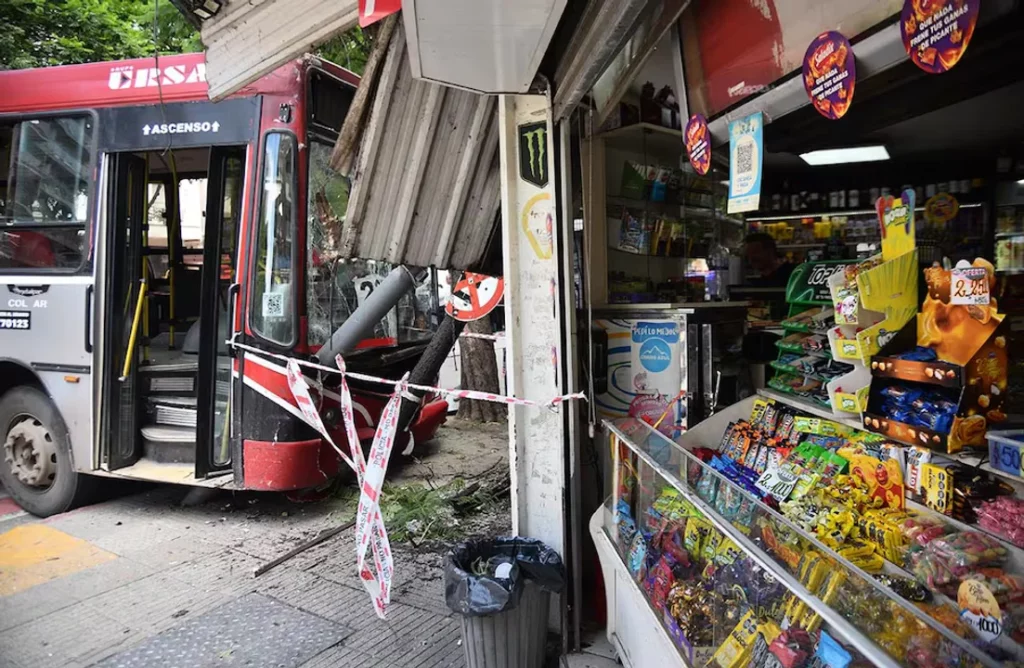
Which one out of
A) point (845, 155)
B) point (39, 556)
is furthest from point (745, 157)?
point (39, 556)

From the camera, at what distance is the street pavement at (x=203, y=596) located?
3.44 m

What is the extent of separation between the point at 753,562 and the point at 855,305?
115 centimetres

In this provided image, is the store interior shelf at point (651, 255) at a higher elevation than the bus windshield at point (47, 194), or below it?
below

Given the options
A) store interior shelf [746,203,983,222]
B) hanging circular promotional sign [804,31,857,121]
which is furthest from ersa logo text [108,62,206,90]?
store interior shelf [746,203,983,222]

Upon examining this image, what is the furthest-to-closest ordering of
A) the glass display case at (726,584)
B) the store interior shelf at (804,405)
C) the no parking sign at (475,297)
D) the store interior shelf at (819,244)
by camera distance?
the store interior shelf at (819,244) < the no parking sign at (475,297) < the store interior shelf at (804,405) < the glass display case at (726,584)

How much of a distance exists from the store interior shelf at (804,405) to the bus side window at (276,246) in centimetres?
320

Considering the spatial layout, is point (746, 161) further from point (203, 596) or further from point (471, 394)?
point (203, 596)

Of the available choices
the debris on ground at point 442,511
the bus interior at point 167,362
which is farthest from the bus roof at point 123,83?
the debris on ground at point 442,511

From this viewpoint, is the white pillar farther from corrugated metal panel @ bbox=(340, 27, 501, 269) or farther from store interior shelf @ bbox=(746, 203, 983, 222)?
store interior shelf @ bbox=(746, 203, 983, 222)

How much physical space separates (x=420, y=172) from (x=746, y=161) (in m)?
2.04

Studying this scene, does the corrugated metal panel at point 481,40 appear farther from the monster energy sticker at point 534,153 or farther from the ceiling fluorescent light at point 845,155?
the ceiling fluorescent light at point 845,155

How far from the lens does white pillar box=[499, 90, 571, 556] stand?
3325 mm

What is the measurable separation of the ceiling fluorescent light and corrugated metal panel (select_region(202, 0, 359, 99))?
406 centimetres

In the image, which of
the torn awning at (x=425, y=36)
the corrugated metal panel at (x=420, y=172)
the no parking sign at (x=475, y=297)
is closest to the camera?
the torn awning at (x=425, y=36)
